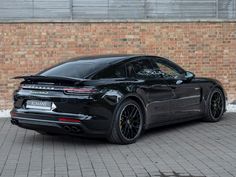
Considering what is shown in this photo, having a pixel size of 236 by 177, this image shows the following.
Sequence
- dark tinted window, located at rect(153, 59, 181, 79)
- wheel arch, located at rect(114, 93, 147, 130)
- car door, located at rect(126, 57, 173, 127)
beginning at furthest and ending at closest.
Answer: dark tinted window, located at rect(153, 59, 181, 79)
car door, located at rect(126, 57, 173, 127)
wheel arch, located at rect(114, 93, 147, 130)

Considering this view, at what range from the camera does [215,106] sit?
10477mm

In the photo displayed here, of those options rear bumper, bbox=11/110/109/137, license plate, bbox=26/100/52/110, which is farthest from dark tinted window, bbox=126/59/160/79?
license plate, bbox=26/100/52/110

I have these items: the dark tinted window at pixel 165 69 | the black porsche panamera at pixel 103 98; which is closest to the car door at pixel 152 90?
the black porsche panamera at pixel 103 98

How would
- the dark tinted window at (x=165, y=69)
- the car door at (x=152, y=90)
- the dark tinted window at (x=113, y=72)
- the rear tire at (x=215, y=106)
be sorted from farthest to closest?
the rear tire at (x=215, y=106)
the dark tinted window at (x=165, y=69)
the car door at (x=152, y=90)
the dark tinted window at (x=113, y=72)

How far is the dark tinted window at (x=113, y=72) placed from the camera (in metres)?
8.00

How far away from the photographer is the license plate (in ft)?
25.3

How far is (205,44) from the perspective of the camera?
1264 centimetres

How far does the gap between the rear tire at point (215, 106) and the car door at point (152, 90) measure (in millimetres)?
1538

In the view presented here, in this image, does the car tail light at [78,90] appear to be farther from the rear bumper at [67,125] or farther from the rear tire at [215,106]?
the rear tire at [215,106]

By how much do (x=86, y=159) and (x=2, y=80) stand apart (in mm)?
5495

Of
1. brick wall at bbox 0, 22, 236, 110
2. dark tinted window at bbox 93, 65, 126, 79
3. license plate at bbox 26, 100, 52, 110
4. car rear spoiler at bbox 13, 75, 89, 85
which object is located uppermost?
brick wall at bbox 0, 22, 236, 110

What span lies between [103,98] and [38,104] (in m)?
1.10

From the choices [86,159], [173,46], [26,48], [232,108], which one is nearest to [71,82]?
[86,159]

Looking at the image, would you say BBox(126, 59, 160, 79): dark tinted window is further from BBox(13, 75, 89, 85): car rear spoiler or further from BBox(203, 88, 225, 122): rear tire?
BBox(203, 88, 225, 122): rear tire
